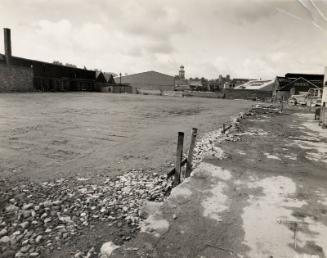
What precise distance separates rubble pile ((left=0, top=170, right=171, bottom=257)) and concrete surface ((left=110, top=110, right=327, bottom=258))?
0.72 metres

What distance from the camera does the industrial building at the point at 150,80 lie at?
253ft

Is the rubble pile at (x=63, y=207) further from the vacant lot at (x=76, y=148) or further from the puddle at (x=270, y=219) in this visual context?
the puddle at (x=270, y=219)

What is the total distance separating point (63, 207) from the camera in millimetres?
4863

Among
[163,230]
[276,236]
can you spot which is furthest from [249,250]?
[163,230]

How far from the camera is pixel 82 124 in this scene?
43.8 feet

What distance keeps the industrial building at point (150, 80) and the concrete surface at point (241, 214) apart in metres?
70.4

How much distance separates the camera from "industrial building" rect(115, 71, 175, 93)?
77.1 meters

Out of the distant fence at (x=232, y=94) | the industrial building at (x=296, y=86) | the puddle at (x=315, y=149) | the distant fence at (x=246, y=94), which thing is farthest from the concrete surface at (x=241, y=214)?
the distant fence at (x=246, y=94)

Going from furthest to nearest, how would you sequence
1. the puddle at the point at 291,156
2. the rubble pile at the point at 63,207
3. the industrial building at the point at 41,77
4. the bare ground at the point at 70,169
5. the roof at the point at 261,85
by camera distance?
1. the roof at the point at 261,85
2. the industrial building at the point at 41,77
3. the puddle at the point at 291,156
4. the bare ground at the point at 70,169
5. the rubble pile at the point at 63,207

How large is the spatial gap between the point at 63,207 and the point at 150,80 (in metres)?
78.6

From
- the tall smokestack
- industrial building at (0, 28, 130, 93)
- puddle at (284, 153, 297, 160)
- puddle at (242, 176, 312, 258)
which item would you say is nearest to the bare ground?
puddle at (242, 176, 312, 258)

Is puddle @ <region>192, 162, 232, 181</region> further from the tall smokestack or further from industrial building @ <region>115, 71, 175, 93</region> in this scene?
industrial building @ <region>115, 71, 175, 93</region>

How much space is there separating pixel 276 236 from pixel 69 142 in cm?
750

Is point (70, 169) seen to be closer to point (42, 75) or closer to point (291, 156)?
point (291, 156)
